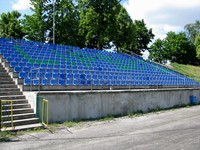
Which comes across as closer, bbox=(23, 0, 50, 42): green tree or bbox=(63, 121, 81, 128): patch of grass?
bbox=(63, 121, 81, 128): patch of grass

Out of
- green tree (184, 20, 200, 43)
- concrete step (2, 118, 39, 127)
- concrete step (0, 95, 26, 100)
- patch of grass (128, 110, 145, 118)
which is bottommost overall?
patch of grass (128, 110, 145, 118)

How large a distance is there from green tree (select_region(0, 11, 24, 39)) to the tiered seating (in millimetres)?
22376

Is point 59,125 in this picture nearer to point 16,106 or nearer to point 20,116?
point 20,116

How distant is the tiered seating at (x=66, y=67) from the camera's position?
13.8m

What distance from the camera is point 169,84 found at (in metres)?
20.7

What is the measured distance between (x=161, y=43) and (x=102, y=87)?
56.9 meters

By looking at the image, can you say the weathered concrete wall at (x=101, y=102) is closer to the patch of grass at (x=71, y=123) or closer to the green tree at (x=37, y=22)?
the patch of grass at (x=71, y=123)

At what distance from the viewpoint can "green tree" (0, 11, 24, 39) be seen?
42.3 m

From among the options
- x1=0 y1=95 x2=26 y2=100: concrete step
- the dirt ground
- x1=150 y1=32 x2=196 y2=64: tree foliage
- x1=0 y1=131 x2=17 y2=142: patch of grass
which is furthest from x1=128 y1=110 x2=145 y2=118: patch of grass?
x1=150 y1=32 x2=196 y2=64: tree foliage

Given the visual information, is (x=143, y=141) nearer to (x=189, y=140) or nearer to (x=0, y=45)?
(x=189, y=140)

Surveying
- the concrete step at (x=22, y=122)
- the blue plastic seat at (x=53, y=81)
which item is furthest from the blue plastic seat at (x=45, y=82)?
the concrete step at (x=22, y=122)

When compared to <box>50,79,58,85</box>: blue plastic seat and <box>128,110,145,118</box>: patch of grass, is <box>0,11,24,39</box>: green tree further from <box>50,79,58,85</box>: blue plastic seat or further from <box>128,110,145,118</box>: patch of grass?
Answer: <box>128,110,145,118</box>: patch of grass

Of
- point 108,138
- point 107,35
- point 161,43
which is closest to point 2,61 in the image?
point 108,138

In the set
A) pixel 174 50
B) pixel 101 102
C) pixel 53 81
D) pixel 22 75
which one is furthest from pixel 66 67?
pixel 174 50
